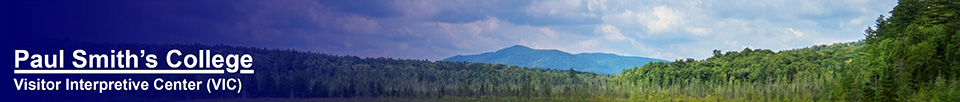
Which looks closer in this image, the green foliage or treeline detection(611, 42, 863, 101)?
the green foliage

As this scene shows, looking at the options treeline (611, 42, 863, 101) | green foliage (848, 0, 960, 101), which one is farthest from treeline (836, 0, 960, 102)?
treeline (611, 42, 863, 101)

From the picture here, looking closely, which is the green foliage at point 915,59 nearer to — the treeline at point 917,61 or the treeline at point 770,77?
the treeline at point 917,61

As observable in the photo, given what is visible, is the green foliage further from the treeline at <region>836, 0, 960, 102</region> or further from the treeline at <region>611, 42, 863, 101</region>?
the treeline at <region>611, 42, 863, 101</region>

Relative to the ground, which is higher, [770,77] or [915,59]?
[915,59]

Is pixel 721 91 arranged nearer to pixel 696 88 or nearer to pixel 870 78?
pixel 696 88

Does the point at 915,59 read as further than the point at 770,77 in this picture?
No

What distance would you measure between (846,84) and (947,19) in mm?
8586

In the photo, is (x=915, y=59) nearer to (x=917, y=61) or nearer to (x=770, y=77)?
(x=917, y=61)

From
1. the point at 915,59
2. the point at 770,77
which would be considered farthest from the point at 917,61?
the point at 770,77

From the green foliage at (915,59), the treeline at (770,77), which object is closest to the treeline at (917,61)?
the green foliage at (915,59)

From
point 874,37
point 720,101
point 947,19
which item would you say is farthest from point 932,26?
point 720,101

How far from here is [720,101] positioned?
172750 millimetres

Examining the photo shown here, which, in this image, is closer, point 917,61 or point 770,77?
point 917,61

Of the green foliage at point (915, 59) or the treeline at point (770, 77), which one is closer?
the green foliage at point (915, 59)
